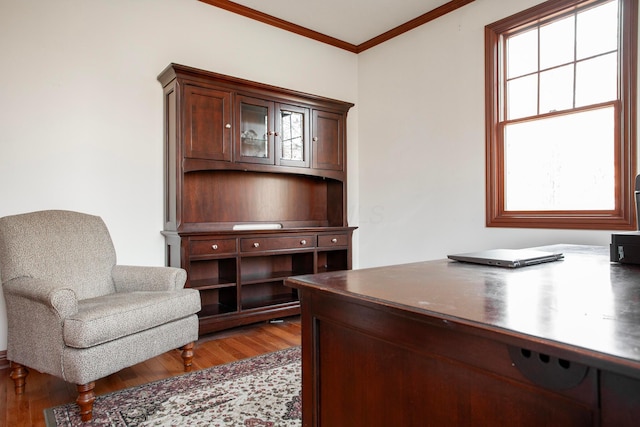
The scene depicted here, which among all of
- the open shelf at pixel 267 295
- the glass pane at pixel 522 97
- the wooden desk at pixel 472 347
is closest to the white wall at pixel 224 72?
the glass pane at pixel 522 97

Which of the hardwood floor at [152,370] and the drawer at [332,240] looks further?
the drawer at [332,240]

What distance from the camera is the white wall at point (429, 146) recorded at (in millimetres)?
3287

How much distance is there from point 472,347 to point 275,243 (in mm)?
2652

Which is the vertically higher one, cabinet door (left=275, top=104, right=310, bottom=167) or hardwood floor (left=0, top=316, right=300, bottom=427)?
cabinet door (left=275, top=104, right=310, bottom=167)

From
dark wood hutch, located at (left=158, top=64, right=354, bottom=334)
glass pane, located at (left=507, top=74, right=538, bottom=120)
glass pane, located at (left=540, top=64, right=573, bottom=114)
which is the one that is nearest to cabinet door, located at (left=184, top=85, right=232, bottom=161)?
dark wood hutch, located at (left=158, top=64, right=354, bottom=334)

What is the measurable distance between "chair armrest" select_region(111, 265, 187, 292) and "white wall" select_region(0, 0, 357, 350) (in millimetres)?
483

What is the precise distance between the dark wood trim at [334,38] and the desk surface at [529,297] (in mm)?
2904

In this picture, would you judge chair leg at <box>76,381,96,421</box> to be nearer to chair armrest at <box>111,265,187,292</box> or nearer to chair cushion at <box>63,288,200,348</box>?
chair cushion at <box>63,288,200,348</box>

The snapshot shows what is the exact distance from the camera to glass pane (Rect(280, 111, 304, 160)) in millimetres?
3479

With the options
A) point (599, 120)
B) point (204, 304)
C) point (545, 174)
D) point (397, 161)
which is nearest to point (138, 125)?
point (204, 304)

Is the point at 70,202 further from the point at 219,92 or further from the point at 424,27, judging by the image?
the point at 424,27

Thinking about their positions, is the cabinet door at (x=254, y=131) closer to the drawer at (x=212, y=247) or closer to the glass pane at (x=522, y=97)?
the drawer at (x=212, y=247)

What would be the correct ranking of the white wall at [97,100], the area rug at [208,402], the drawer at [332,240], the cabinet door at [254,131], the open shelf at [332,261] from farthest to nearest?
the open shelf at [332,261] < the drawer at [332,240] < the cabinet door at [254,131] < the white wall at [97,100] < the area rug at [208,402]

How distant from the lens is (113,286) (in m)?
2.54
